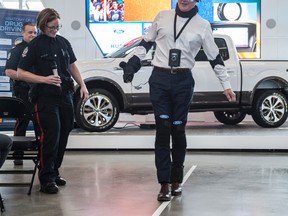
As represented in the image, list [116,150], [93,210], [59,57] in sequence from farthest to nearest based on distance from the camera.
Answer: [116,150], [59,57], [93,210]

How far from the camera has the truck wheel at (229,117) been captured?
360 inches

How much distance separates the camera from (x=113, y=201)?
411 cm

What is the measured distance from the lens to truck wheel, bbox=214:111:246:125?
9141 mm

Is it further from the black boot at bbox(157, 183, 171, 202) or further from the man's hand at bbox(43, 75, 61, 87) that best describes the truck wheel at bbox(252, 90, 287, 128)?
the man's hand at bbox(43, 75, 61, 87)

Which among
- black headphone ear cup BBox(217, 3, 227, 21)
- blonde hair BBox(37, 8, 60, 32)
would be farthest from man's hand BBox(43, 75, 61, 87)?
black headphone ear cup BBox(217, 3, 227, 21)

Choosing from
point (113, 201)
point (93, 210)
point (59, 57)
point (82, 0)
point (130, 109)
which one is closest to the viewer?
point (93, 210)

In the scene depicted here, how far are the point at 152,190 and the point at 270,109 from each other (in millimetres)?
4184

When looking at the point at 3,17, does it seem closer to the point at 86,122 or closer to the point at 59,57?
the point at 86,122

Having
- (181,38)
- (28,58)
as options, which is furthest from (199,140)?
(28,58)

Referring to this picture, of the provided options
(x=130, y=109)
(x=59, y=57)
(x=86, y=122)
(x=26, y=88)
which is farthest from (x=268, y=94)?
(x=59, y=57)

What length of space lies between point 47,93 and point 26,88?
5.15 feet

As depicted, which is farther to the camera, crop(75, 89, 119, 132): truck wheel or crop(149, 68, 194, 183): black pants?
crop(75, 89, 119, 132): truck wheel

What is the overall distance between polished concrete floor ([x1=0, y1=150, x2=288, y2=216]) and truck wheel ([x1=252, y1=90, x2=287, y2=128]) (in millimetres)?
1618

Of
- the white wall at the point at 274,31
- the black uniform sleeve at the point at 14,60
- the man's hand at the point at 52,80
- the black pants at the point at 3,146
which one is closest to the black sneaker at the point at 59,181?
the man's hand at the point at 52,80
